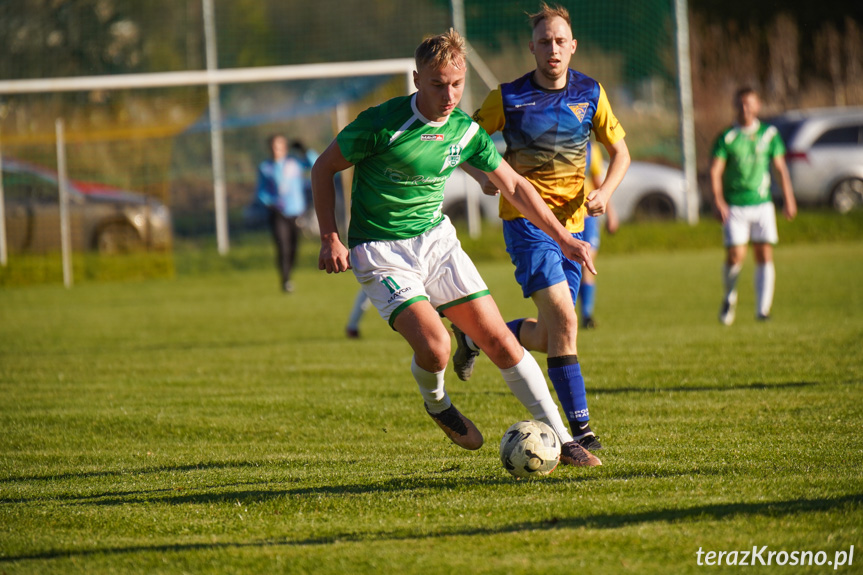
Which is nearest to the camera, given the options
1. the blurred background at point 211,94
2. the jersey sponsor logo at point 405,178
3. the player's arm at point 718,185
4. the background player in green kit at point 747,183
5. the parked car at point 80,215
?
the jersey sponsor logo at point 405,178

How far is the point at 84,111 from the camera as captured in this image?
2047cm

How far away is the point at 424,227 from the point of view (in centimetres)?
471

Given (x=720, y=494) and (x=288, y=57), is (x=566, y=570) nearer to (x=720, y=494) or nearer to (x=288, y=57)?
(x=720, y=494)

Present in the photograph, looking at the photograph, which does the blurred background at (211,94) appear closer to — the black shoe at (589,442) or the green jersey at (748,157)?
the green jersey at (748,157)

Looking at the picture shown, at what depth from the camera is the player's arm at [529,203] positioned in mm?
4660

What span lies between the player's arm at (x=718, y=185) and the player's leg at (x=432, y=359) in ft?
18.1

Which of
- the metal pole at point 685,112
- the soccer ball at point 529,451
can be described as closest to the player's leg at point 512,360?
the soccer ball at point 529,451

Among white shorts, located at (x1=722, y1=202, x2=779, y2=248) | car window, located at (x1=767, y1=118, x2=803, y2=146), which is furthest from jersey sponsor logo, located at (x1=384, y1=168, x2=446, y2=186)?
car window, located at (x1=767, y1=118, x2=803, y2=146)

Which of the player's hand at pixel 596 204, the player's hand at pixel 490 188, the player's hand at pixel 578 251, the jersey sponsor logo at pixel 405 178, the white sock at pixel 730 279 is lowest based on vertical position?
the white sock at pixel 730 279

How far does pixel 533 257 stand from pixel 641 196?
15.1m

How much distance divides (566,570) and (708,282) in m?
11.1

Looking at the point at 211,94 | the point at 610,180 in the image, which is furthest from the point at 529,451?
the point at 211,94

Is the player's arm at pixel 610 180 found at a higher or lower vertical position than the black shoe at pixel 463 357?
higher

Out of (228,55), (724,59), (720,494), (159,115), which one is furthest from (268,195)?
(724,59)
